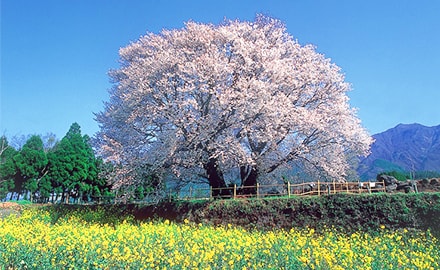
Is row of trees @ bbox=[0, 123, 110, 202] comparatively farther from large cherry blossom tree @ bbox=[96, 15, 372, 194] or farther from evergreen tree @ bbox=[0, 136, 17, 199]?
large cherry blossom tree @ bbox=[96, 15, 372, 194]

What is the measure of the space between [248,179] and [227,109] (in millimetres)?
5543

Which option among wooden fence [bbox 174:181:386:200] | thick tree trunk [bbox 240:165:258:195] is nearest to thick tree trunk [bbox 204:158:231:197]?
wooden fence [bbox 174:181:386:200]

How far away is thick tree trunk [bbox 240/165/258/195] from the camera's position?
2112 cm

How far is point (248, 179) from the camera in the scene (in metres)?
22.0

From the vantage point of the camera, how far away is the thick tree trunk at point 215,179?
2061 centimetres

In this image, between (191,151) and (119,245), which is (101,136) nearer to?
(191,151)

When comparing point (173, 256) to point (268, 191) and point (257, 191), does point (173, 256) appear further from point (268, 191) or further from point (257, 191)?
point (268, 191)

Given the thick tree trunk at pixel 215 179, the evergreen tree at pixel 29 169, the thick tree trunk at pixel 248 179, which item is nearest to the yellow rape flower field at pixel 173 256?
the thick tree trunk at pixel 215 179

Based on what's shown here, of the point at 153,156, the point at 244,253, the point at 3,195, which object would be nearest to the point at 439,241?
the point at 244,253

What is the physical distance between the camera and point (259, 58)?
66.5ft


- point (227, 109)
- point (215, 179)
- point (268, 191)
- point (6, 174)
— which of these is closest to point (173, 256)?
point (227, 109)

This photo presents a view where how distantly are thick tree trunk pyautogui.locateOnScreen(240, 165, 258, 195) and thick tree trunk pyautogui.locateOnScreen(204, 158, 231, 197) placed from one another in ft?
3.96

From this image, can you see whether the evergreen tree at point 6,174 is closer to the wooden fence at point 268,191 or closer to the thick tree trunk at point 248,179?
the wooden fence at point 268,191

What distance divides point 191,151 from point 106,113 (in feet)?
22.0
